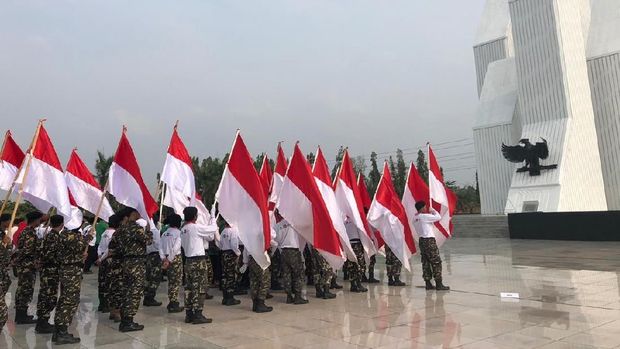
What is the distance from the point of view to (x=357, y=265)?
8078 millimetres

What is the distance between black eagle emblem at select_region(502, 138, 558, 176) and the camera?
20634mm

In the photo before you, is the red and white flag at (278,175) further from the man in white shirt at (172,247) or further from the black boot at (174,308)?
the black boot at (174,308)

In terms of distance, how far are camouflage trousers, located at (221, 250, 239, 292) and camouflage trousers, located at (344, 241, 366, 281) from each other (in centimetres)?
194

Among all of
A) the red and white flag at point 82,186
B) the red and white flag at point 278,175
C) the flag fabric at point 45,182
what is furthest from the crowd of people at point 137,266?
the red and white flag at point 278,175

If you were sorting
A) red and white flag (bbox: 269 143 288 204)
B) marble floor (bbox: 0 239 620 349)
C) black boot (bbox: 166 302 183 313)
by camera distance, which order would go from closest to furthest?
marble floor (bbox: 0 239 620 349), black boot (bbox: 166 302 183 313), red and white flag (bbox: 269 143 288 204)

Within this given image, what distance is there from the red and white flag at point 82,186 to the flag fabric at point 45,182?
138 cm

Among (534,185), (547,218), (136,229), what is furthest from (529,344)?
(534,185)

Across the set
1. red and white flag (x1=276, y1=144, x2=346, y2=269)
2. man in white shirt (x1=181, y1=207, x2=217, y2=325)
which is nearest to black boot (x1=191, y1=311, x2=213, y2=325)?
man in white shirt (x1=181, y1=207, x2=217, y2=325)

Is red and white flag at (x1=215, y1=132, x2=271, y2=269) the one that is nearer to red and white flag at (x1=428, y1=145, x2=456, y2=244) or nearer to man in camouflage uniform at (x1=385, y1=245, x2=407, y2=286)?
man in camouflage uniform at (x1=385, y1=245, x2=407, y2=286)

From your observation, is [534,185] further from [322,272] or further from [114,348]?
[114,348]

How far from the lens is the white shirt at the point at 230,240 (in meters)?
7.68

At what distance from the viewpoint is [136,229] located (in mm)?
5918

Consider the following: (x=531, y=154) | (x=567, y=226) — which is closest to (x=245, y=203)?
(x=567, y=226)

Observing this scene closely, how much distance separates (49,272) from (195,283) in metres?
1.75
